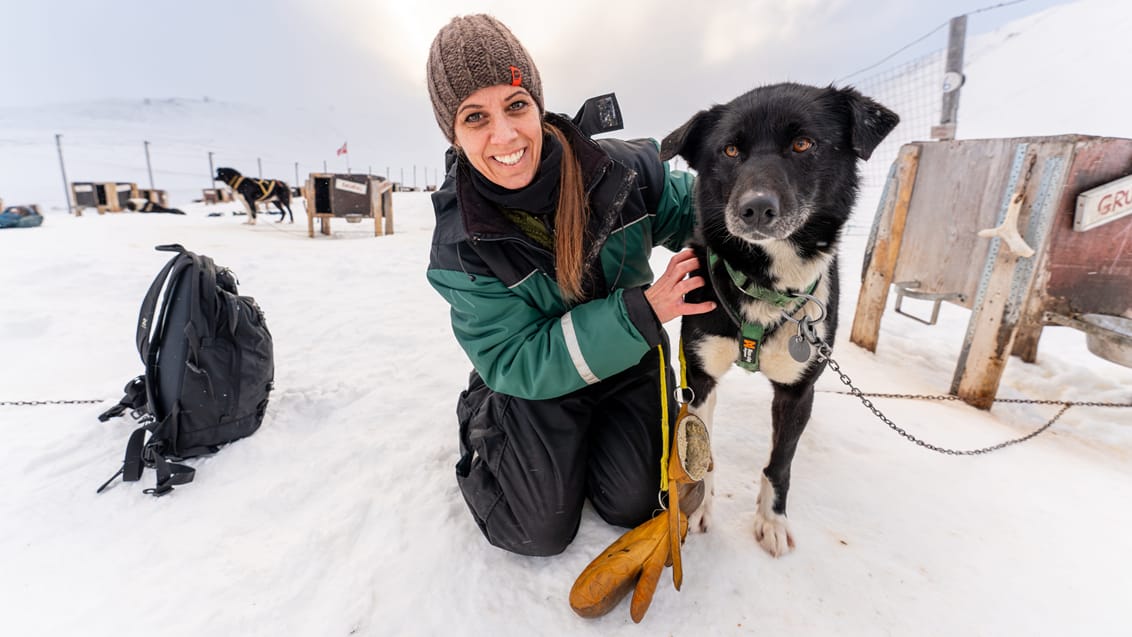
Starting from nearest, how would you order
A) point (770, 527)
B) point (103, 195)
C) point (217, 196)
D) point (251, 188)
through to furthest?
point (770, 527) → point (251, 188) → point (103, 195) → point (217, 196)

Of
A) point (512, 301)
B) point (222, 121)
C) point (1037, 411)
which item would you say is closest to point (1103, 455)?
point (1037, 411)

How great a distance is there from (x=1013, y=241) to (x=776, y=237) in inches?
67.0

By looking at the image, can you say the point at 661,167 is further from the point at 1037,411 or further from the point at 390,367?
the point at 1037,411

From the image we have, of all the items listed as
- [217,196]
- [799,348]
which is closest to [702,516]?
[799,348]

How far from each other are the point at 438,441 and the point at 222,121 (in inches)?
4546

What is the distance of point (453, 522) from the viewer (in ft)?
4.84

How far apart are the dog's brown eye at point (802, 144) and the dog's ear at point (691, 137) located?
0.28 metres

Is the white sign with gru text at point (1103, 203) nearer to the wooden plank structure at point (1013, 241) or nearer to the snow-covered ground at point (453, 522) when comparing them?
the wooden plank structure at point (1013, 241)

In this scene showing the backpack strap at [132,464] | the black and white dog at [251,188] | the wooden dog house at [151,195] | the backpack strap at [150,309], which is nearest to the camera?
the backpack strap at [132,464]

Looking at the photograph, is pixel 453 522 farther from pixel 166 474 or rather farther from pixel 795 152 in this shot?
pixel 795 152

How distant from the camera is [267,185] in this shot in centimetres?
938

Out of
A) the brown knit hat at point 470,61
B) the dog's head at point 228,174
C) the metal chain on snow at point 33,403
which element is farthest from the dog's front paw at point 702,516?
the dog's head at point 228,174

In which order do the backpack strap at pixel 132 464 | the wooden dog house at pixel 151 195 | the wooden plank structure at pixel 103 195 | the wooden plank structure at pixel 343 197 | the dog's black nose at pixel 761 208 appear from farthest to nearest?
the wooden dog house at pixel 151 195, the wooden plank structure at pixel 103 195, the wooden plank structure at pixel 343 197, the backpack strap at pixel 132 464, the dog's black nose at pixel 761 208

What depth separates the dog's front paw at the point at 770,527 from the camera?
137 cm
